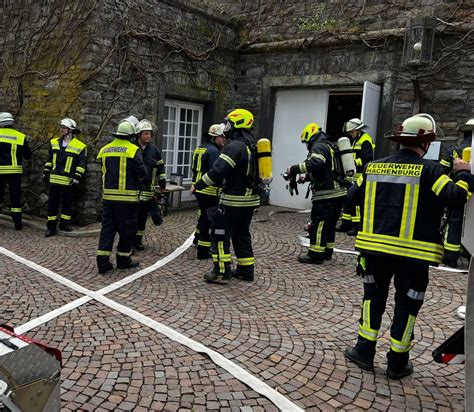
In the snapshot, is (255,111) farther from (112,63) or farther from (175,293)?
(175,293)

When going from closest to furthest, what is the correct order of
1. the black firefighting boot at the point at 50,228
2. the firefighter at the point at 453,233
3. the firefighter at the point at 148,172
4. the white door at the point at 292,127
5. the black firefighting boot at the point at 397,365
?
the black firefighting boot at the point at 397,365, the firefighter at the point at 453,233, the firefighter at the point at 148,172, the black firefighting boot at the point at 50,228, the white door at the point at 292,127

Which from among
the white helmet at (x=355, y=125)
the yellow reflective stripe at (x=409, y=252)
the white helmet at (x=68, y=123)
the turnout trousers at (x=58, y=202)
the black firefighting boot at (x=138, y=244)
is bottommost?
the black firefighting boot at (x=138, y=244)

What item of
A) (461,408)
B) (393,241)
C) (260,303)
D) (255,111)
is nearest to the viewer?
(461,408)

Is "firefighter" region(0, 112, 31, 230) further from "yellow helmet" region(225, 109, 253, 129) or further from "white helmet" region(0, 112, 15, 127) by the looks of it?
"yellow helmet" region(225, 109, 253, 129)

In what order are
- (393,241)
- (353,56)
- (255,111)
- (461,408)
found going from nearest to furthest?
(461,408)
(393,241)
(353,56)
(255,111)

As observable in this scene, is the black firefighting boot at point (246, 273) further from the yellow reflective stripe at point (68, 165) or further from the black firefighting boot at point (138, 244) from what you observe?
the yellow reflective stripe at point (68, 165)

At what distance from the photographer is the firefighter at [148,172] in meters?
6.84

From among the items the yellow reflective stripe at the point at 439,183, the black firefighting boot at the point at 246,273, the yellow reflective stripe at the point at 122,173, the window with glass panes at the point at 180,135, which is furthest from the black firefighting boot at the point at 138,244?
the yellow reflective stripe at the point at 439,183

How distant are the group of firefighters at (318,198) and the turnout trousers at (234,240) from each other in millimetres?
12

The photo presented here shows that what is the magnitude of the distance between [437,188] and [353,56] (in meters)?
7.11

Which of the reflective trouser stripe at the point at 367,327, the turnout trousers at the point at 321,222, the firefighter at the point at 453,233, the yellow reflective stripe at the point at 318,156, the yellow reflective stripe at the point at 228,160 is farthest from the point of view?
the turnout trousers at the point at 321,222

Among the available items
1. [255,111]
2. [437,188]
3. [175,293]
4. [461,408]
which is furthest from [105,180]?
[255,111]

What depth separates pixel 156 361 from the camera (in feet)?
12.1

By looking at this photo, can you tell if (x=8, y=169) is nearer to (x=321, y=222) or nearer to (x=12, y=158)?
(x=12, y=158)
